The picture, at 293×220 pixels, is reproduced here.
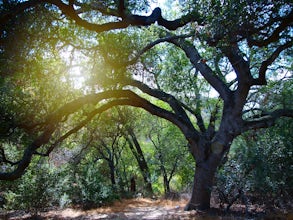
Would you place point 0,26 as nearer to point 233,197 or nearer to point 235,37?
point 235,37

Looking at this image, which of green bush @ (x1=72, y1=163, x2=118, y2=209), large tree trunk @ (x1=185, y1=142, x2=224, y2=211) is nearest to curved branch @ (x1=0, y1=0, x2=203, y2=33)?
large tree trunk @ (x1=185, y1=142, x2=224, y2=211)

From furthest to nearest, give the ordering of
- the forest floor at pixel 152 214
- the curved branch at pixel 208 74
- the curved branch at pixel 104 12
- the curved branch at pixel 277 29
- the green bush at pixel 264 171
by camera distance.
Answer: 1. the curved branch at pixel 208 74
2. the forest floor at pixel 152 214
3. the green bush at pixel 264 171
4. the curved branch at pixel 104 12
5. the curved branch at pixel 277 29

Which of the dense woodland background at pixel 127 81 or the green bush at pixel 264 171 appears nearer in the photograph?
the dense woodland background at pixel 127 81

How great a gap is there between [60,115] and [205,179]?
422cm

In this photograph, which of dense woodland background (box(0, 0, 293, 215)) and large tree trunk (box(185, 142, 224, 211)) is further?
large tree trunk (box(185, 142, 224, 211))

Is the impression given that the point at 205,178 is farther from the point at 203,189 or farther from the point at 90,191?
the point at 90,191

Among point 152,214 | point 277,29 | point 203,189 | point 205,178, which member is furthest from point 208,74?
point 152,214

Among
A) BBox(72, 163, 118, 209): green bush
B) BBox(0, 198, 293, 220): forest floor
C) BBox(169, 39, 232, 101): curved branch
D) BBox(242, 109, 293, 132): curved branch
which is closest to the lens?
BBox(0, 198, 293, 220): forest floor

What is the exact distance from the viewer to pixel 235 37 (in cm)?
451

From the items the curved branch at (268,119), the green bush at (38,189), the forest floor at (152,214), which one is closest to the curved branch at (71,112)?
the curved branch at (268,119)

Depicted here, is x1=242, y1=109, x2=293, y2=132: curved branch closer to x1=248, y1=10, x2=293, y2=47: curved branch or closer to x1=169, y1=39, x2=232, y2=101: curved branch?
x1=169, y1=39, x2=232, y2=101: curved branch

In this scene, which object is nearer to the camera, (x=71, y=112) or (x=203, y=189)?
(x=71, y=112)

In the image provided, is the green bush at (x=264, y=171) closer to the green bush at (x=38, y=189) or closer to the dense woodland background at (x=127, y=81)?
the dense woodland background at (x=127, y=81)

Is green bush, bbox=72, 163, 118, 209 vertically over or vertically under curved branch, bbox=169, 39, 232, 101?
under
